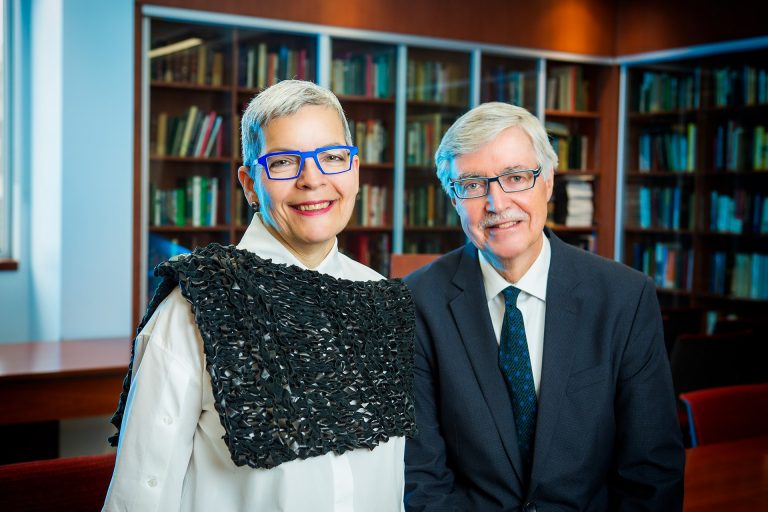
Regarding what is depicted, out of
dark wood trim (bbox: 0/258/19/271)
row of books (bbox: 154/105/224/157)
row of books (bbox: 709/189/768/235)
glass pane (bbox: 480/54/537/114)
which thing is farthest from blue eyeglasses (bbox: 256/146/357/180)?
row of books (bbox: 709/189/768/235)

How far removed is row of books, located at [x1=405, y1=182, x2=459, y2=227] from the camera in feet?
18.9

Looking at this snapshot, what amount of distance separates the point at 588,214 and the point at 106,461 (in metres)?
5.45

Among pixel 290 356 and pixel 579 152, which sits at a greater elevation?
pixel 579 152

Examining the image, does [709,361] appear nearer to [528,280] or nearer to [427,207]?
[528,280]

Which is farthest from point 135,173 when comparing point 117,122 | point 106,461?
point 106,461

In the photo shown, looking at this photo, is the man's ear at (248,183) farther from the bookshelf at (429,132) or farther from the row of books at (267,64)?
the bookshelf at (429,132)

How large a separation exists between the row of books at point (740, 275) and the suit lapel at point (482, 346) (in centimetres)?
429

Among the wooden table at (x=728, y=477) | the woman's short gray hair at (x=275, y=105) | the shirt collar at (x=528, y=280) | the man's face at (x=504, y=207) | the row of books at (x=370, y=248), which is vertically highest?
the woman's short gray hair at (x=275, y=105)

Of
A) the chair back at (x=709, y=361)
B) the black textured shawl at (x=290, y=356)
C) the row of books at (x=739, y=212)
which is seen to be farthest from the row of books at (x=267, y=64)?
the black textured shawl at (x=290, y=356)

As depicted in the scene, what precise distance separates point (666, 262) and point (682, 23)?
5.85ft

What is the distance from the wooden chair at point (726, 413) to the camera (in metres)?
2.22

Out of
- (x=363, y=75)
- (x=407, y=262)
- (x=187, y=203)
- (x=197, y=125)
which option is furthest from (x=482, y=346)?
(x=363, y=75)

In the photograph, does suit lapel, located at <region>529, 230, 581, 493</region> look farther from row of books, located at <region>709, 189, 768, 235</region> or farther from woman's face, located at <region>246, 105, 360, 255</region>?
row of books, located at <region>709, 189, 768, 235</region>

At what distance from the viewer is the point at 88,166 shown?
4273 millimetres
